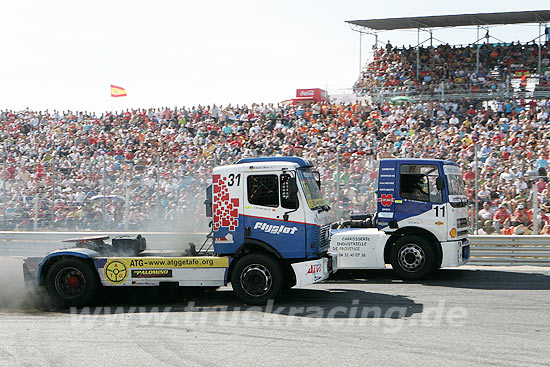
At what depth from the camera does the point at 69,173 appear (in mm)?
17734

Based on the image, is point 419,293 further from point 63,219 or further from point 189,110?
point 189,110

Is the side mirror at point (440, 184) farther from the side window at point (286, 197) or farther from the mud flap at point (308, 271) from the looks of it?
the side window at point (286, 197)

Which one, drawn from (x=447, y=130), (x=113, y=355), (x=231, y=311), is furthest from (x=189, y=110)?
(x=113, y=355)

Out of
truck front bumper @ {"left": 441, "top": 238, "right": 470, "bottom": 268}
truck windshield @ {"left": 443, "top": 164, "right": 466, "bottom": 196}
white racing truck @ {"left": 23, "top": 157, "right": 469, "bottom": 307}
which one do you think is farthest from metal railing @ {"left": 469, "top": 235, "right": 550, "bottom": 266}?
white racing truck @ {"left": 23, "top": 157, "right": 469, "bottom": 307}

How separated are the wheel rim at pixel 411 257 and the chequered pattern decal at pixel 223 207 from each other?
4.06 meters

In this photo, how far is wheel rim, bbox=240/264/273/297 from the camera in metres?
9.85

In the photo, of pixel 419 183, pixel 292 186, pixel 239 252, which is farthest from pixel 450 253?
pixel 239 252

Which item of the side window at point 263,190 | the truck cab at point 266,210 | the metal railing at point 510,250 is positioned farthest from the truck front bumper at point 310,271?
the metal railing at point 510,250

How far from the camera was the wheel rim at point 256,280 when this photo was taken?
32.3ft

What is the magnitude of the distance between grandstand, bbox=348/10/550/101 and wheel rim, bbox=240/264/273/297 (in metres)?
18.7

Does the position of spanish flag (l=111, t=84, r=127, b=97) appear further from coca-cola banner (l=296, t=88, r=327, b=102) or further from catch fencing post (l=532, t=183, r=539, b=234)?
catch fencing post (l=532, t=183, r=539, b=234)

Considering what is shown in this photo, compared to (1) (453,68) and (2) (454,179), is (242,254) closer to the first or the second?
(2) (454,179)

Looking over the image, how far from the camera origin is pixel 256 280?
389 inches

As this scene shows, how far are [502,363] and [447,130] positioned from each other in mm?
16645
